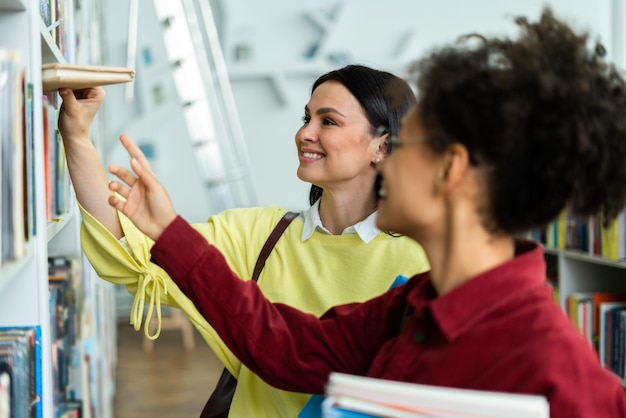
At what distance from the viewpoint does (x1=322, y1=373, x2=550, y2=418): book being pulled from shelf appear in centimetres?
82

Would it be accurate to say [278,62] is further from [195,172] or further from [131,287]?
[131,287]

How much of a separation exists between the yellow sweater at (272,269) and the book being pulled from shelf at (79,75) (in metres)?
0.28

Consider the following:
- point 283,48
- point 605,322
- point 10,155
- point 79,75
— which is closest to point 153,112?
point 283,48

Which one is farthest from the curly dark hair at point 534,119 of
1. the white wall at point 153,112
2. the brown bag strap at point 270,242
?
the white wall at point 153,112

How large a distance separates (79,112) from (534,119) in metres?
0.89

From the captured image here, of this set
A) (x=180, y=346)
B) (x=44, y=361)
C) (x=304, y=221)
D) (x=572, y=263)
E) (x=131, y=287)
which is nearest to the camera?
(x=44, y=361)

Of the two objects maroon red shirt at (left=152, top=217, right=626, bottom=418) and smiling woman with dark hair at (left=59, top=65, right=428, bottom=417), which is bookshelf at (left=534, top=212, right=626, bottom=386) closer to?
smiling woman with dark hair at (left=59, top=65, right=428, bottom=417)

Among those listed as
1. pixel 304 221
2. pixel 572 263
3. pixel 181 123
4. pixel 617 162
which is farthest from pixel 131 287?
pixel 181 123

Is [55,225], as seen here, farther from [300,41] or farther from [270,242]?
[300,41]

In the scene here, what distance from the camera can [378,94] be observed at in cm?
177

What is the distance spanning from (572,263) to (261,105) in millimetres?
3766

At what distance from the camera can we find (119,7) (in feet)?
21.1

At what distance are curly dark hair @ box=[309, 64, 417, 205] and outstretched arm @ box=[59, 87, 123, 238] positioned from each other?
0.58 meters

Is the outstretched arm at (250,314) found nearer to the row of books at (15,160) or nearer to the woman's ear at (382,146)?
the row of books at (15,160)
